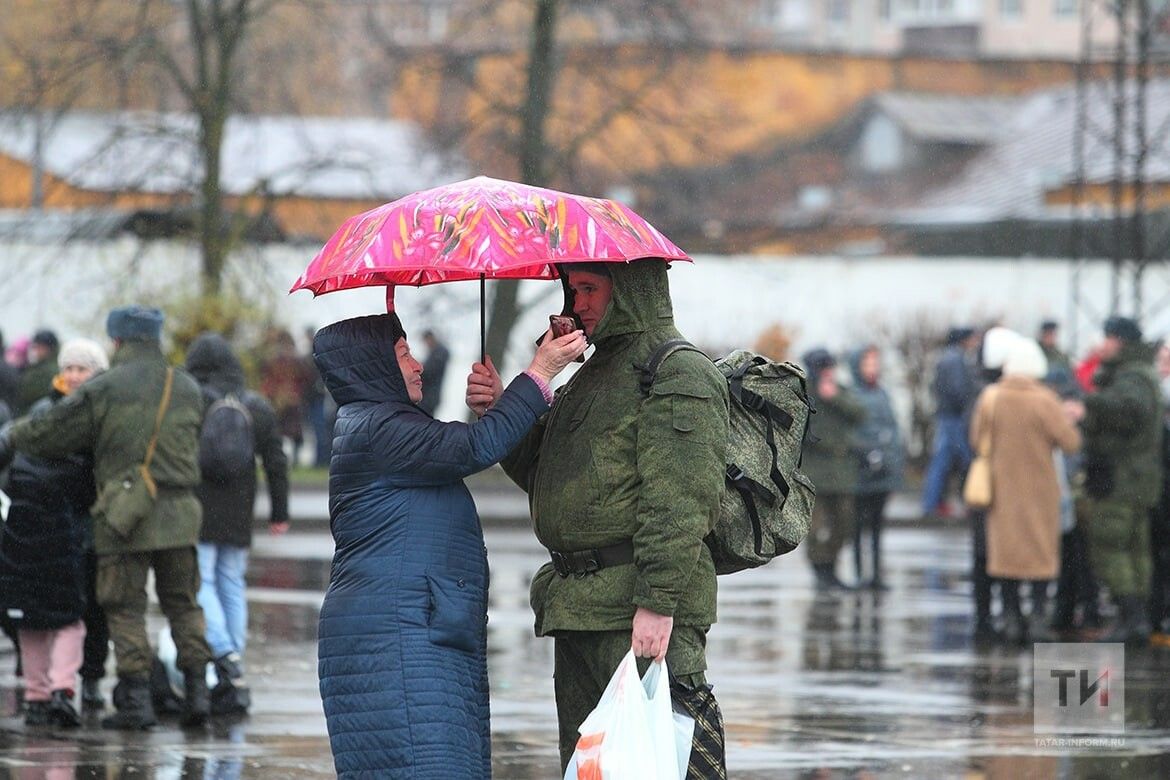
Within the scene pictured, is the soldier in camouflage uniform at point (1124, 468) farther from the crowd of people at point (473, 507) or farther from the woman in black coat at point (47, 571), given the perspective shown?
the woman in black coat at point (47, 571)

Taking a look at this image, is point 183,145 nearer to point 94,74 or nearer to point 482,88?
point 94,74

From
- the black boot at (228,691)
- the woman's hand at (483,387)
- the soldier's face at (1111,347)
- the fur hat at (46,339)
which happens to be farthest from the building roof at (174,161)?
the woman's hand at (483,387)

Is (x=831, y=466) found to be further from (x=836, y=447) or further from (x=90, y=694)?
(x=90, y=694)

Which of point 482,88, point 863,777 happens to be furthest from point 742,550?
point 482,88

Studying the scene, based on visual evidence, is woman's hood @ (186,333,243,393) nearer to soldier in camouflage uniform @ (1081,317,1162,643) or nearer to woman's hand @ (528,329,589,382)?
woman's hand @ (528,329,589,382)

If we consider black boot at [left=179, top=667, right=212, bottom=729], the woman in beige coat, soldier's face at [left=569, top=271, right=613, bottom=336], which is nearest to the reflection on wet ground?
black boot at [left=179, top=667, right=212, bottom=729]

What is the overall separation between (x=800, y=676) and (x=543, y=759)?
327 centimetres

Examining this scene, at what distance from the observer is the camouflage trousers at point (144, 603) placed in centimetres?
955

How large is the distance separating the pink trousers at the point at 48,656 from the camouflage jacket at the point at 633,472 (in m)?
4.40

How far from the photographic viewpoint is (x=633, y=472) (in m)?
5.72

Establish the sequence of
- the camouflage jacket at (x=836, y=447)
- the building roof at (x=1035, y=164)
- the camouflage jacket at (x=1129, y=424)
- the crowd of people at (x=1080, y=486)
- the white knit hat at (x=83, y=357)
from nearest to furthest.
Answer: the white knit hat at (x=83, y=357) → the camouflage jacket at (x=1129, y=424) → the crowd of people at (x=1080, y=486) → the camouflage jacket at (x=836, y=447) → the building roof at (x=1035, y=164)

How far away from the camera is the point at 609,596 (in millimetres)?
5699

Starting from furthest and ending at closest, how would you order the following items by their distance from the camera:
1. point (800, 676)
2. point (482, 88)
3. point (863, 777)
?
1. point (482, 88)
2. point (800, 676)
3. point (863, 777)

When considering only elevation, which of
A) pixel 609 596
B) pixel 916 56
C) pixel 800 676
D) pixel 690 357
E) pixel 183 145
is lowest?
pixel 800 676
